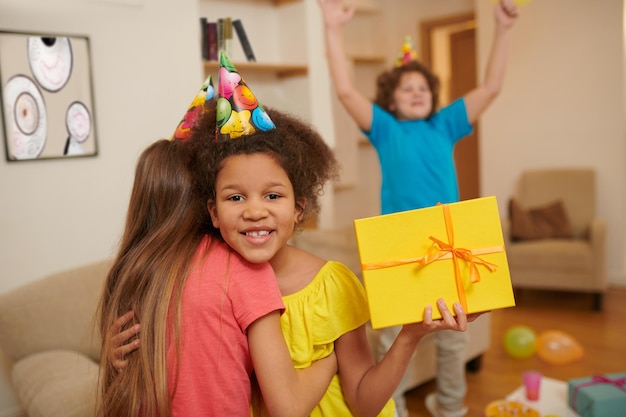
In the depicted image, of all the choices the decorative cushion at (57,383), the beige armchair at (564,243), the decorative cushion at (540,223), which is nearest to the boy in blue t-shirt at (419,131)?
the decorative cushion at (57,383)

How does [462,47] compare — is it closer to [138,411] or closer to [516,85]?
[516,85]

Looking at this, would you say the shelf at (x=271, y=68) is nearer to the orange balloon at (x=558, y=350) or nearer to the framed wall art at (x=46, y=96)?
the framed wall art at (x=46, y=96)

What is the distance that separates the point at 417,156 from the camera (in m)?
2.32

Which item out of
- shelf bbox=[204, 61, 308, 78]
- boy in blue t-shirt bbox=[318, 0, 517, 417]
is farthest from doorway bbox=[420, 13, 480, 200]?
boy in blue t-shirt bbox=[318, 0, 517, 417]

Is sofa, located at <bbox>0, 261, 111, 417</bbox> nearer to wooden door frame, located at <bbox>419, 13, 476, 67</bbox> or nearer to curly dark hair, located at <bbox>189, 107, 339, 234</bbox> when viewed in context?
curly dark hair, located at <bbox>189, 107, 339, 234</bbox>

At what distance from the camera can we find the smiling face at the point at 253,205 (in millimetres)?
1048

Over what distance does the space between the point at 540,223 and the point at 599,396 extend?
264 centimetres

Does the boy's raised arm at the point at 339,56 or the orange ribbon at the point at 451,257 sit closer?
the orange ribbon at the point at 451,257

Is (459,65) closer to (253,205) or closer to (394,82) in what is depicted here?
(394,82)

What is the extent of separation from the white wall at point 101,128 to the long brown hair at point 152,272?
60.8 inches

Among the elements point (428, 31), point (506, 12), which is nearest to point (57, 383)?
point (506, 12)

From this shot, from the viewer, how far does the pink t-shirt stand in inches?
40.0

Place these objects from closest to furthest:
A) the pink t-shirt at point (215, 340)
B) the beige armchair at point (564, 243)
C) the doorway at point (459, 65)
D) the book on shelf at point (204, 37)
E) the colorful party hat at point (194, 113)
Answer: the pink t-shirt at point (215, 340), the colorful party hat at point (194, 113), the book on shelf at point (204, 37), the beige armchair at point (564, 243), the doorway at point (459, 65)

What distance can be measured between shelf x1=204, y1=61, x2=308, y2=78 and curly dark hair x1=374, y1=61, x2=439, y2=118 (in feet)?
3.29
